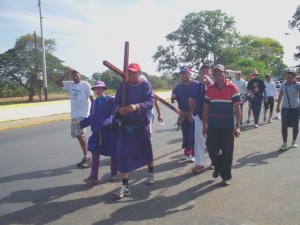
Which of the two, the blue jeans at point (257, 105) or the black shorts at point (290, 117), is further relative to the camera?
the blue jeans at point (257, 105)

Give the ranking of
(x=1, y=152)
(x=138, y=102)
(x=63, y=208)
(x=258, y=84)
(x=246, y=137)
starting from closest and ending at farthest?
(x=63, y=208), (x=138, y=102), (x=1, y=152), (x=246, y=137), (x=258, y=84)

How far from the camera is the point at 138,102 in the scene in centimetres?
532

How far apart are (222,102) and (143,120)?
1252 millimetres

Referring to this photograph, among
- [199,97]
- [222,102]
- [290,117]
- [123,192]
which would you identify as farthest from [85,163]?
[290,117]

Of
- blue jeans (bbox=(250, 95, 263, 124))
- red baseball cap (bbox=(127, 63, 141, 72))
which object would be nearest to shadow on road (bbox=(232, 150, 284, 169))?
red baseball cap (bbox=(127, 63, 141, 72))

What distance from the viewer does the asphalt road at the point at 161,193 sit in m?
4.43

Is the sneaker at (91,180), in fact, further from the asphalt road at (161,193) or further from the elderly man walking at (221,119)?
the elderly man walking at (221,119)

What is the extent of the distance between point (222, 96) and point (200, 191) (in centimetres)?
147

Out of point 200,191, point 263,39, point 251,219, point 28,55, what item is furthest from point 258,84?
point 263,39

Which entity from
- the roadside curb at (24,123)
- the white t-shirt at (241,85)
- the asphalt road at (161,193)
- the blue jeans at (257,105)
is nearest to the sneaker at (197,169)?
the asphalt road at (161,193)

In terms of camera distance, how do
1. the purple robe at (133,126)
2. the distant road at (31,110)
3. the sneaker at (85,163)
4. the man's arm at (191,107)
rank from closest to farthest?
the purple robe at (133,126) < the man's arm at (191,107) < the sneaker at (85,163) < the distant road at (31,110)

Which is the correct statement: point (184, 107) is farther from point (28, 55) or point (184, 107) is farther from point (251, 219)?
point (28, 55)

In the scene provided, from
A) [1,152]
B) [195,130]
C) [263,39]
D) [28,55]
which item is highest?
[263,39]

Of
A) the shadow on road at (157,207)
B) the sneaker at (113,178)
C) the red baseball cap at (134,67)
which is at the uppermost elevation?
the red baseball cap at (134,67)
